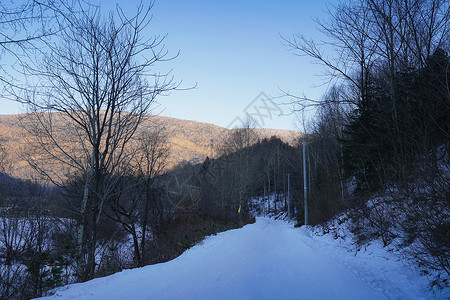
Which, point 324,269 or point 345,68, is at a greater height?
point 345,68

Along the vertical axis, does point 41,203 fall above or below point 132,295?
above

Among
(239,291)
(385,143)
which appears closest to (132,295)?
(239,291)

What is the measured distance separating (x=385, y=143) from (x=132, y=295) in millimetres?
12099

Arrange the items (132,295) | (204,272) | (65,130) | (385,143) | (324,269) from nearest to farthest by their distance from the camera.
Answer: (132,295)
(204,272)
(324,269)
(65,130)
(385,143)

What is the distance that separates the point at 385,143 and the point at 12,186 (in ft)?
53.7

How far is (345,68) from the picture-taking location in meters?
9.34

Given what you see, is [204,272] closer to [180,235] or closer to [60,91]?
[60,91]

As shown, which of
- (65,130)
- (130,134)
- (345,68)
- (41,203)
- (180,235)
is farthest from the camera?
(180,235)

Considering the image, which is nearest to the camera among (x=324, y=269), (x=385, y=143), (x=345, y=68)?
(x=324, y=269)

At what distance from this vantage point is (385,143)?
37.2 ft

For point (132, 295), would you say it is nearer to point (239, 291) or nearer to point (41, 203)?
point (239, 291)

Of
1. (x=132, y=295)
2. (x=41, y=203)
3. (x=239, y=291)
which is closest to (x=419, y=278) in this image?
(x=239, y=291)

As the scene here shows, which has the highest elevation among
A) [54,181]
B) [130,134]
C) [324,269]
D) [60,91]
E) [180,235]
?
[60,91]

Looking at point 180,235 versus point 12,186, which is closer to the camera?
point 12,186
